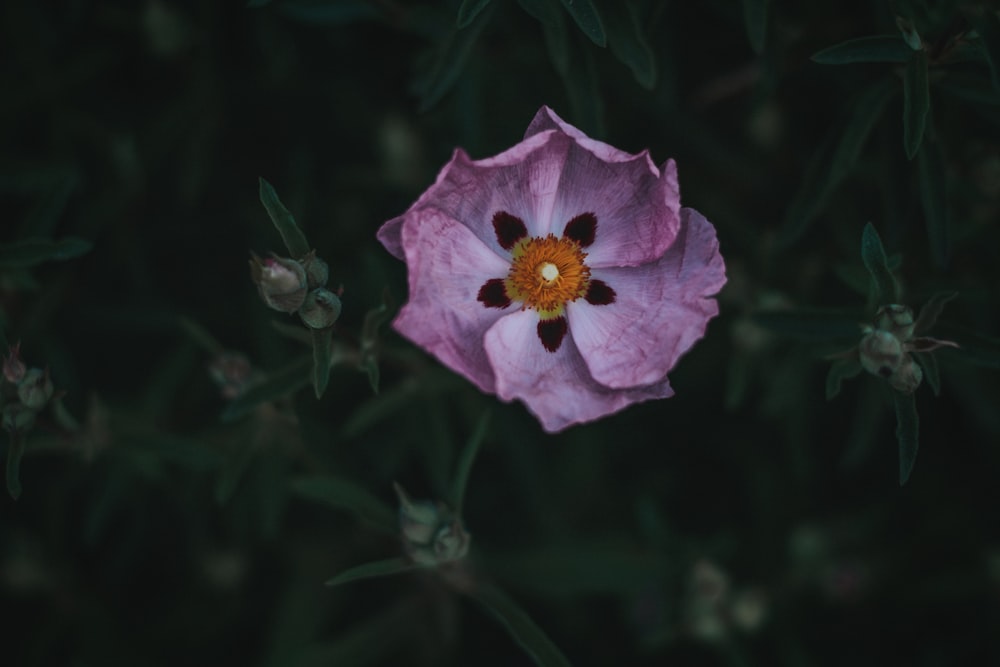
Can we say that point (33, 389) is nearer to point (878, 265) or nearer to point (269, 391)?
point (269, 391)

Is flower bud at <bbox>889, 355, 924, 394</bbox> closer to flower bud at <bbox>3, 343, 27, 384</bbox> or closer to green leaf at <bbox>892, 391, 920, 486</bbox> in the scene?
green leaf at <bbox>892, 391, 920, 486</bbox>

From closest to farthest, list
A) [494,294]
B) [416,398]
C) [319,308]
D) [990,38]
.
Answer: [319,308] → [990,38] → [494,294] → [416,398]

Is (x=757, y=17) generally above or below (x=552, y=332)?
above

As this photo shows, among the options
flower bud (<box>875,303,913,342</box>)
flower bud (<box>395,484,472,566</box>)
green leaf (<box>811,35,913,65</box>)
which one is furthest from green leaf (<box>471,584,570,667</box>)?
green leaf (<box>811,35,913,65</box>)

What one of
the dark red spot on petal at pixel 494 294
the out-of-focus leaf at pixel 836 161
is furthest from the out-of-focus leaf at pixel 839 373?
the dark red spot on petal at pixel 494 294

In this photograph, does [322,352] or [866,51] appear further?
[866,51]

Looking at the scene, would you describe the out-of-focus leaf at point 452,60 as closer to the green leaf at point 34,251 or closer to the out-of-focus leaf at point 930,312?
the green leaf at point 34,251

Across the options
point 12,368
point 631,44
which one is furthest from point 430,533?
point 631,44
